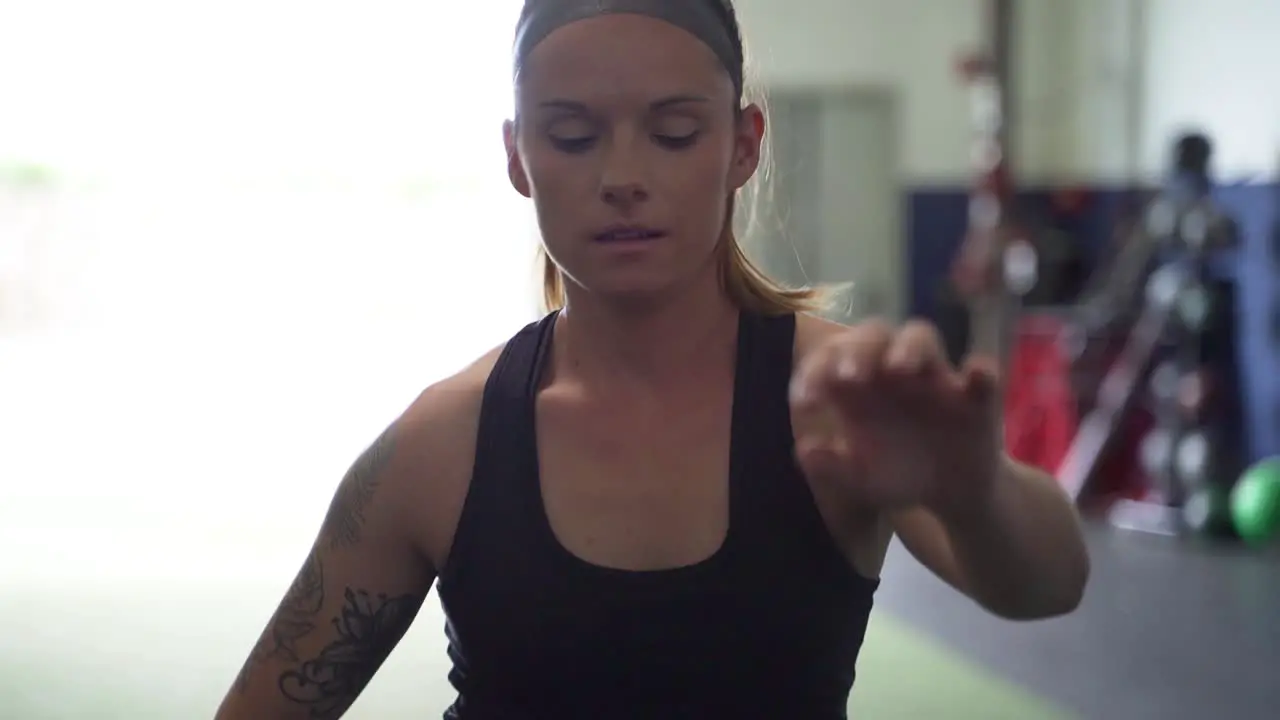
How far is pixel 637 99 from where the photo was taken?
0.89m

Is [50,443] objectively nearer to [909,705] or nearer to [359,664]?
[909,705]

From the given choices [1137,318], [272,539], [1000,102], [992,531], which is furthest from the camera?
[1000,102]

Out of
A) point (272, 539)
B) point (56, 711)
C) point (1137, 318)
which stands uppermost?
point (1137, 318)

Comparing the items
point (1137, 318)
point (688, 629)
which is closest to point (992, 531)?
point (688, 629)

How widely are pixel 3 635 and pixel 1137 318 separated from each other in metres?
3.36

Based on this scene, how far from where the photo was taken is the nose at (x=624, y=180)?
876mm

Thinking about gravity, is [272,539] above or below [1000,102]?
below

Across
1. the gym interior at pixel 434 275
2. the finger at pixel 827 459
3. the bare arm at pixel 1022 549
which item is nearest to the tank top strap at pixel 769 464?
the bare arm at pixel 1022 549

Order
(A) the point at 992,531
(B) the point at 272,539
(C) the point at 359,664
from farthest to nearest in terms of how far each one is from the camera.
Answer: (B) the point at 272,539 → (C) the point at 359,664 → (A) the point at 992,531

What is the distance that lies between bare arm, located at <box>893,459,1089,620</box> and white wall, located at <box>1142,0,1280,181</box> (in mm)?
3630

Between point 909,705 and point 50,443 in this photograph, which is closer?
point 909,705

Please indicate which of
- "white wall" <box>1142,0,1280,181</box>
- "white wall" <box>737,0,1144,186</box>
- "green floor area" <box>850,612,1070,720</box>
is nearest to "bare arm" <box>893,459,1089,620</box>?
"green floor area" <box>850,612,1070,720</box>

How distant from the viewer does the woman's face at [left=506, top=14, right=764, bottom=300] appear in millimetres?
888

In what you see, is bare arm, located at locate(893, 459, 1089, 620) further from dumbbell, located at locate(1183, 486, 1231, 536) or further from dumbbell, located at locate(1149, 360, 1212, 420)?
dumbbell, located at locate(1149, 360, 1212, 420)
